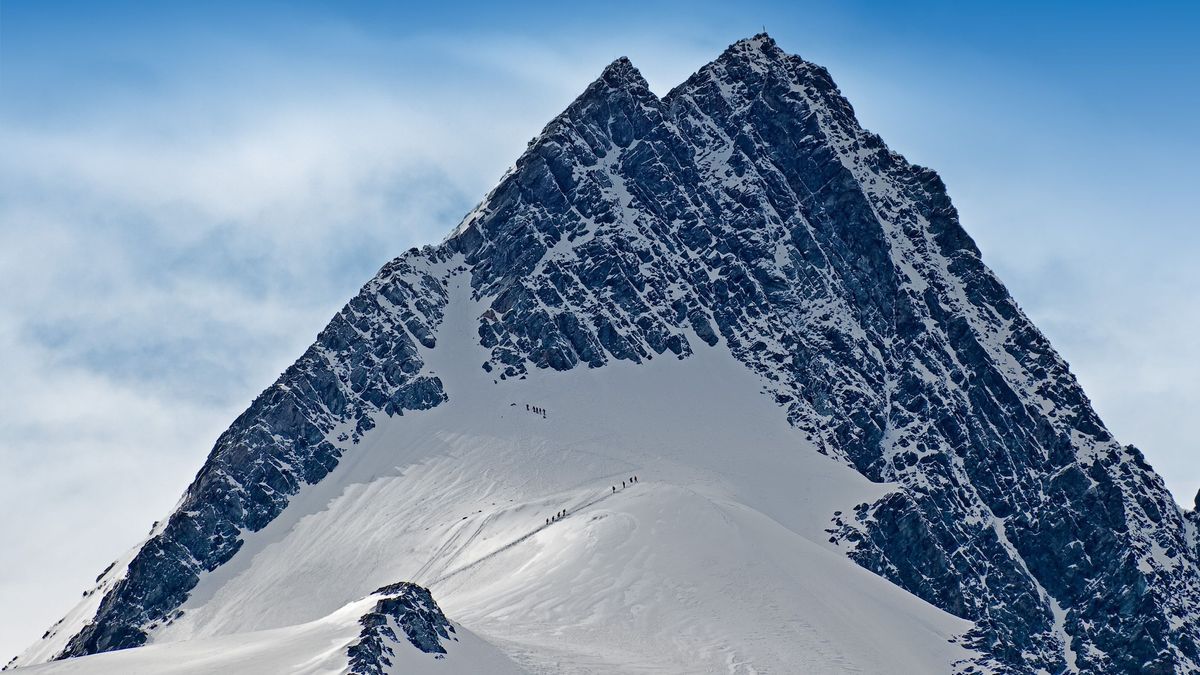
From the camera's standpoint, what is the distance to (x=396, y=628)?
485ft

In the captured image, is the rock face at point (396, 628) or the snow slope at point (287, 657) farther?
the snow slope at point (287, 657)

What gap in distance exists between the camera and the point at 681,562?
19462 centimetres

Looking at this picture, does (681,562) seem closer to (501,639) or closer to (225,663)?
(501,639)

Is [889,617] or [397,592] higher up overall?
[889,617]

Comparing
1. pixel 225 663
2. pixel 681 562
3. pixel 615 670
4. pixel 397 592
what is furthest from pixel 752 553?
pixel 225 663

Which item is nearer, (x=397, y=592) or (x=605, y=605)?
(x=397, y=592)

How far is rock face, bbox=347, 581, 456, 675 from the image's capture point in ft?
464

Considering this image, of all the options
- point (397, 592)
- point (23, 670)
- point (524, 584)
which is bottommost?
point (23, 670)

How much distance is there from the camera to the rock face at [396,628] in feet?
464

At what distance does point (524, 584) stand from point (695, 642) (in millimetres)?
23014

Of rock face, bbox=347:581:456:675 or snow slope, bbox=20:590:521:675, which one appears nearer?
rock face, bbox=347:581:456:675

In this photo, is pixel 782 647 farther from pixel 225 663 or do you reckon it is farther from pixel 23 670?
pixel 23 670

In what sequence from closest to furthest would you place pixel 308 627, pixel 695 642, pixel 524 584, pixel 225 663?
pixel 225 663
pixel 308 627
pixel 695 642
pixel 524 584

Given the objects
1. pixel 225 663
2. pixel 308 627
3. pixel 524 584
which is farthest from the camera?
pixel 524 584
